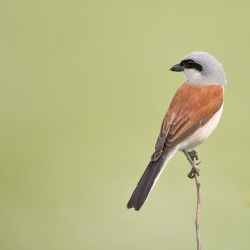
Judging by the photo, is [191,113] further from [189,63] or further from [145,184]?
[145,184]

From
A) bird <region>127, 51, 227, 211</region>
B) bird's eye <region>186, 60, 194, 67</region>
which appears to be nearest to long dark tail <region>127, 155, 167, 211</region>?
bird <region>127, 51, 227, 211</region>

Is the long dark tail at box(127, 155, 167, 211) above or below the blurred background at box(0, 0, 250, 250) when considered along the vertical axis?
below

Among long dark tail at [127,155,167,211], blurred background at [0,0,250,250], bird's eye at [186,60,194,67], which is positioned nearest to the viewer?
long dark tail at [127,155,167,211]

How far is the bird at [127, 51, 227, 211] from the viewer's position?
363cm

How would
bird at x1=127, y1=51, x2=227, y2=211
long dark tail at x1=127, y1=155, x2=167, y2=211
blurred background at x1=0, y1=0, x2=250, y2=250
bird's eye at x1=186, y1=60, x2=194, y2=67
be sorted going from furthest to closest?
blurred background at x1=0, y1=0, x2=250, y2=250
bird's eye at x1=186, y1=60, x2=194, y2=67
bird at x1=127, y1=51, x2=227, y2=211
long dark tail at x1=127, y1=155, x2=167, y2=211

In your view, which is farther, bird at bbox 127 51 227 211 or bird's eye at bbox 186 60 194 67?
bird's eye at bbox 186 60 194 67

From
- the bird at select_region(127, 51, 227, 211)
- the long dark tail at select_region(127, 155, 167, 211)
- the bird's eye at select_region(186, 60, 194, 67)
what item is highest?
the bird's eye at select_region(186, 60, 194, 67)

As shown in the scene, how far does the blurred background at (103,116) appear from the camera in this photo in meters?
6.11

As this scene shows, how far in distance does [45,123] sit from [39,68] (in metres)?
1.51

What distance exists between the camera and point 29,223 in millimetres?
6633

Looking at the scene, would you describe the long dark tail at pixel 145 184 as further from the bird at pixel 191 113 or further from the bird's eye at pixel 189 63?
the bird's eye at pixel 189 63

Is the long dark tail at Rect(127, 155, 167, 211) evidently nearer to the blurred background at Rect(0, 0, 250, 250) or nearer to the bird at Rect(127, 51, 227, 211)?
the bird at Rect(127, 51, 227, 211)

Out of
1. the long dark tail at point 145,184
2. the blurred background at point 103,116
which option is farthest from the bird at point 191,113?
the blurred background at point 103,116

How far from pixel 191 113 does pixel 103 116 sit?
13.8 feet
